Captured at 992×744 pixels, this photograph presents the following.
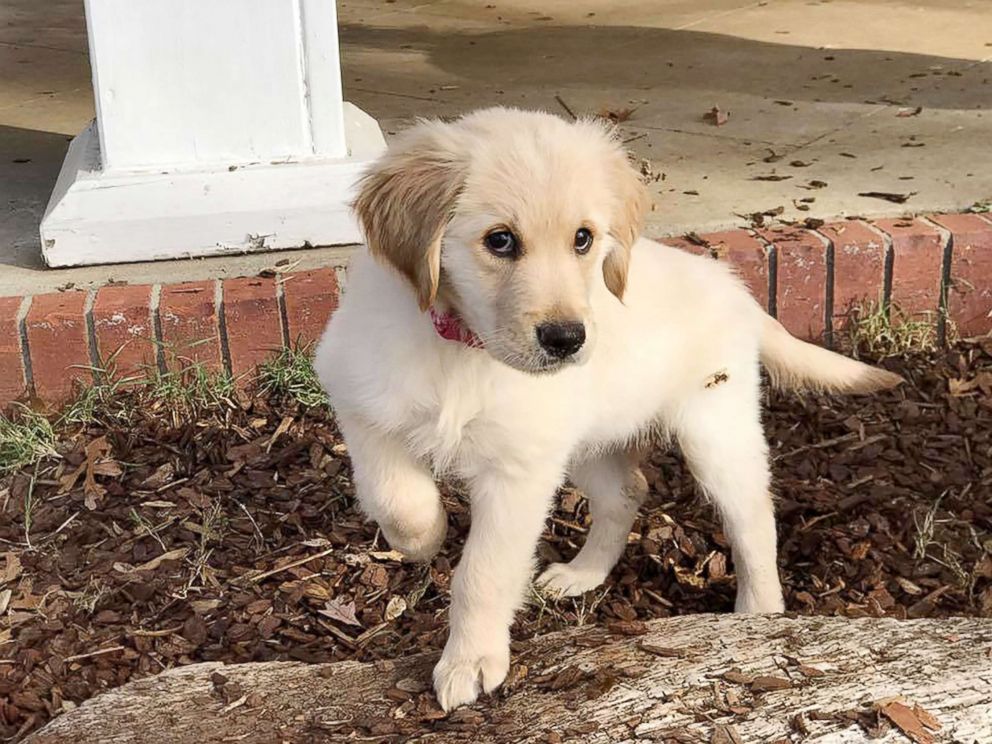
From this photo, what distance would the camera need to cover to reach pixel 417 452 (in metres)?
2.58

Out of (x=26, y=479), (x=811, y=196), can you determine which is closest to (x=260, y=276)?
(x=26, y=479)

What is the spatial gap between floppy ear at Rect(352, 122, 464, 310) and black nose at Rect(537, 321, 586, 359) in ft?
0.70

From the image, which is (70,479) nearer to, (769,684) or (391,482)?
(391,482)

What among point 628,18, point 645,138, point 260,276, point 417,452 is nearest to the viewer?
point 417,452


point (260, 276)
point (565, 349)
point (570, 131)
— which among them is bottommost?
point (260, 276)

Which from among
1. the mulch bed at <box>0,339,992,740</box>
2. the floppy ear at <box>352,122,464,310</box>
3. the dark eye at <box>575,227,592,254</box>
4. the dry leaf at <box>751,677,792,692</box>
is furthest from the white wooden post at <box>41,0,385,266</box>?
the dry leaf at <box>751,677,792,692</box>

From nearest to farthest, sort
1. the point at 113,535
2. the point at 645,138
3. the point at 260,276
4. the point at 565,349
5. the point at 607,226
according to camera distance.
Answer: the point at 565,349
the point at 607,226
the point at 113,535
the point at 260,276
the point at 645,138

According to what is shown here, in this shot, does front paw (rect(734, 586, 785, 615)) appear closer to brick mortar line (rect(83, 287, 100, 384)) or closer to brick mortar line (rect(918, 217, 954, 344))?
brick mortar line (rect(918, 217, 954, 344))

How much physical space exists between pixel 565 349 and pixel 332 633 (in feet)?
3.24

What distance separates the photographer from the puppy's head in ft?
7.38

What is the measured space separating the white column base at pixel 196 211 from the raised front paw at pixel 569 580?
124 cm

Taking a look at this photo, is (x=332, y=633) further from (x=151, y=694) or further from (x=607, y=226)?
(x=607, y=226)

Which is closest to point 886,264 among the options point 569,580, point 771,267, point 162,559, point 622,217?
point 771,267

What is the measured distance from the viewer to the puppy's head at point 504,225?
2250 mm
